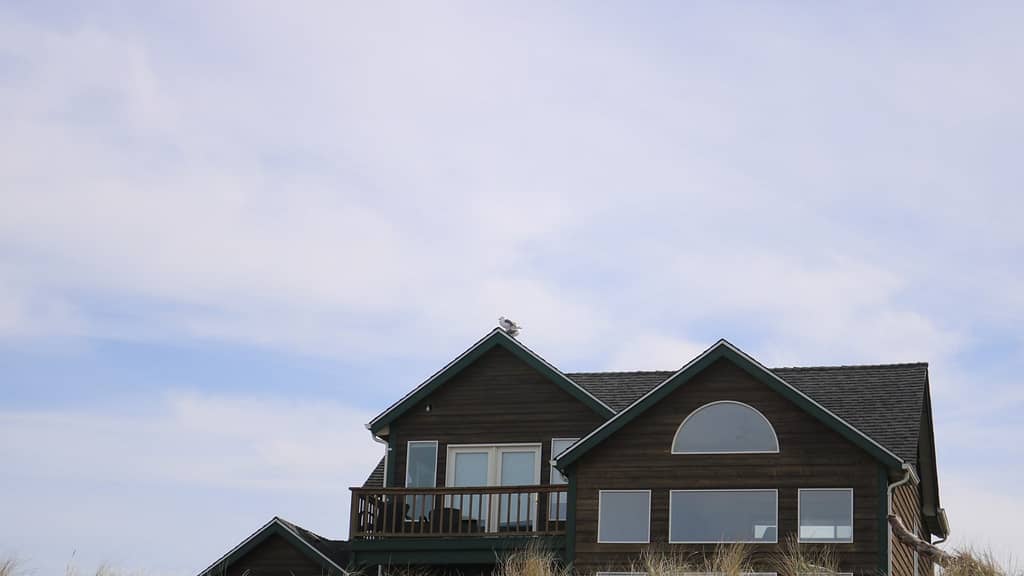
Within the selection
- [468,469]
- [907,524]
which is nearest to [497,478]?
[468,469]

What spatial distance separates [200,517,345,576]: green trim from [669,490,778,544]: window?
258 inches

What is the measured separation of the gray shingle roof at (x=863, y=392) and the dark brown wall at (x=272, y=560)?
655 cm

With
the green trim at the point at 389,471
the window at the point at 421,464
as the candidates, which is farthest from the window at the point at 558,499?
the green trim at the point at 389,471

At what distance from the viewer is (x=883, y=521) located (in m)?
22.7

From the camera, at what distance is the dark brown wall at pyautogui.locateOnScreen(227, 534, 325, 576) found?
2658 centimetres

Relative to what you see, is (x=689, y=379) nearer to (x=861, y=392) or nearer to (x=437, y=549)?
(x=861, y=392)

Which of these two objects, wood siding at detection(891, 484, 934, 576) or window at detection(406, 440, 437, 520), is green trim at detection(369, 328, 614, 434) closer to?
window at detection(406, 440, 437, 520)

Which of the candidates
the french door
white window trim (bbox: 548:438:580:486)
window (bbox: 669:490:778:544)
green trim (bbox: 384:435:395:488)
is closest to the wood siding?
window (bbox: 669:490:778:544)

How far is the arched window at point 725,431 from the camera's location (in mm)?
23953

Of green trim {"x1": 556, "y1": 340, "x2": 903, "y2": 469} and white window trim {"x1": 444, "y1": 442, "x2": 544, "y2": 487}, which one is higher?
green trim {"x1": 556, "y1": 340, "x2": 903, "y2": 469}

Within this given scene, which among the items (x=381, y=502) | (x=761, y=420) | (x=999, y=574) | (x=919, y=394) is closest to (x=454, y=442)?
(x=381, y=502)

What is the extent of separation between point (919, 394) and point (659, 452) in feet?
17.3

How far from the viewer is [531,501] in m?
25.8

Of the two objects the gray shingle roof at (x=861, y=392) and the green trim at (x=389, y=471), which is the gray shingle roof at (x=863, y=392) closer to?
the gray shingle roof at (x=861, y=392)
